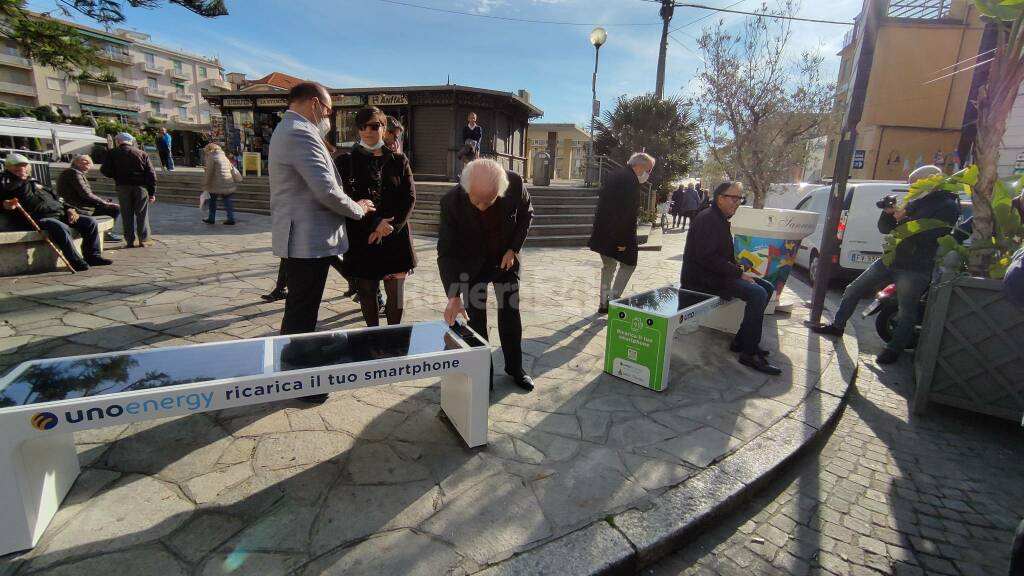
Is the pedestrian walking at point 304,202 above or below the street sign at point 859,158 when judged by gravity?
below

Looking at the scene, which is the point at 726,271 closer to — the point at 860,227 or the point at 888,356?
the point at 888,356

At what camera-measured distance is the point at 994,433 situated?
3.34 m

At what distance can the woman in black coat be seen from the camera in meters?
3.42

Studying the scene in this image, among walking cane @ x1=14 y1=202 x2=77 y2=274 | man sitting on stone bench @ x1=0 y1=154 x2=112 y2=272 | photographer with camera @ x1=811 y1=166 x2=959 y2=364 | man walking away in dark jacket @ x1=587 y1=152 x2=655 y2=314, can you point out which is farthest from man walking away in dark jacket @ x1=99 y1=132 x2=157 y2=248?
photographer with camera @ x1=811 y1=166 x2=959 y2=364

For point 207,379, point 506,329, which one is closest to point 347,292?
point 506,329

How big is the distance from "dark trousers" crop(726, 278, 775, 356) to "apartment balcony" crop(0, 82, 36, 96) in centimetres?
6228

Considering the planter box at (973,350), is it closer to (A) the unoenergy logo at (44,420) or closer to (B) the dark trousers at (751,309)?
(B) the dark trousers at (751,309)

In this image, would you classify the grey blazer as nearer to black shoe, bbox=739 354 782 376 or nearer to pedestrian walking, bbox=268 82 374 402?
pedestrian walking, bbox=268 82 374 402

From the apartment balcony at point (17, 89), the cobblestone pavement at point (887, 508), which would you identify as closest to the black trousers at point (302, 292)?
the cobblestone pavement at point (887, 508)

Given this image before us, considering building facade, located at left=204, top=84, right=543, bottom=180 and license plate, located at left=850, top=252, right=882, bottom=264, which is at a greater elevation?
building facade, located at left=204, top=84, right=543, bottom=180

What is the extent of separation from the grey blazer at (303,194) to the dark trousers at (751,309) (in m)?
3.21

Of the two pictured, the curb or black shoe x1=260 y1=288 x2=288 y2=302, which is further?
black shoe x1=260 y1=288 x2=288 y2=302

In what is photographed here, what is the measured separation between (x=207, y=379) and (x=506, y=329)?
1833mm

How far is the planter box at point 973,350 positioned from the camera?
10.3 feet
